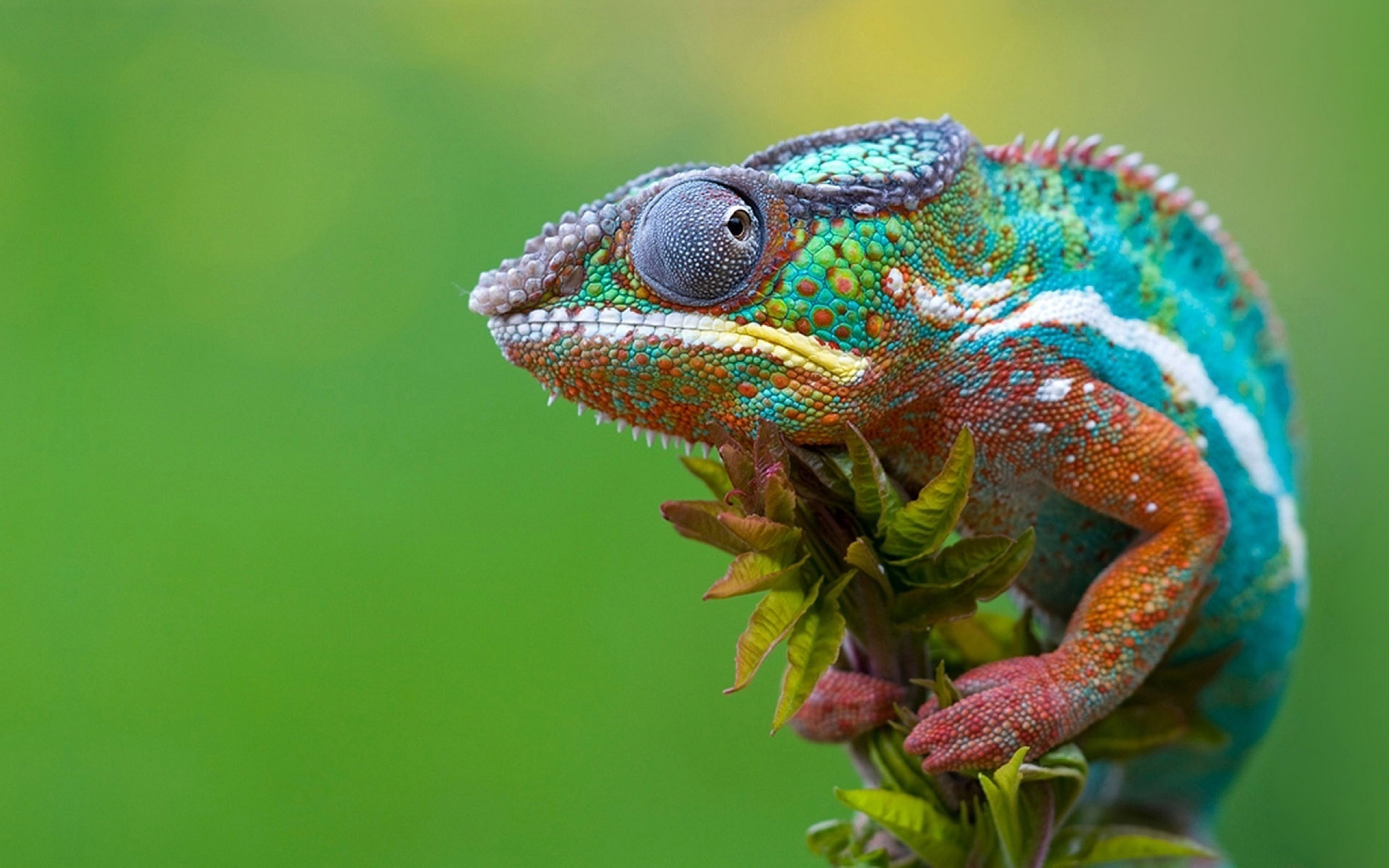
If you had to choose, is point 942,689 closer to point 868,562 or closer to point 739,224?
point 868,562

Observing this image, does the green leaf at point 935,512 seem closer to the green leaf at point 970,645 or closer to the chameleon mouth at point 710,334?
the chameleon mouth at point 710,334

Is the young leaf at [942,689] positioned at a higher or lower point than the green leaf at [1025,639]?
lower

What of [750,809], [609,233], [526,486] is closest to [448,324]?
[526,486]

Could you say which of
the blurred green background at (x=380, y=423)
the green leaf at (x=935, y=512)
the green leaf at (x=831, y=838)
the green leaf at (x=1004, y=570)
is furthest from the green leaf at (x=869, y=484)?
the blurred green background at (x=380, y=423)

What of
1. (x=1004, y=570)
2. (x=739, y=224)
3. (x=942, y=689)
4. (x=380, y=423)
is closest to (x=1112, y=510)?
(x=1004, y=570)

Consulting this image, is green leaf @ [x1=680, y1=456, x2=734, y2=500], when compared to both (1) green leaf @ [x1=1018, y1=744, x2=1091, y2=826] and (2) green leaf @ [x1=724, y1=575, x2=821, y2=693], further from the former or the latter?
(1) green leaf @ [x1=1018, y1=744, x2=1091, y2=826]

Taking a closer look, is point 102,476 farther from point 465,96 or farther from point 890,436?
point 890,436
